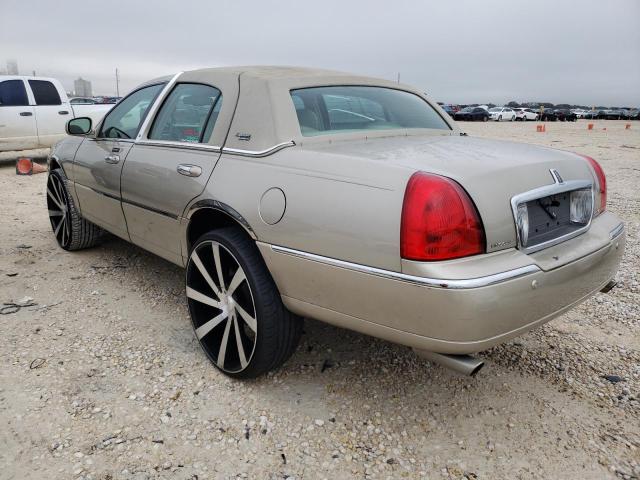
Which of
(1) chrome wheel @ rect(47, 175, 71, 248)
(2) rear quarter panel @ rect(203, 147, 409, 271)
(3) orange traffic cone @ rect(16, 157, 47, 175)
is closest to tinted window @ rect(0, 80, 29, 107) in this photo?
(3) orange traffic cone @ rect(16, 157, 47, 175)

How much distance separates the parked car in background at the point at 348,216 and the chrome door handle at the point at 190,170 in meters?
0.01

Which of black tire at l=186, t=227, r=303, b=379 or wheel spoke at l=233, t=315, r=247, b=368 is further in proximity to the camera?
wheel spoke at l=233, t=315, r=247, b=368

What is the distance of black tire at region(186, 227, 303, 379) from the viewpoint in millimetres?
2285

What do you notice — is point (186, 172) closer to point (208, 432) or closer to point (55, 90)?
point (208, 432)

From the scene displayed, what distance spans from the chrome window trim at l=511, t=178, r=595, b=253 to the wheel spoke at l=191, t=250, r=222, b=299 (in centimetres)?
151

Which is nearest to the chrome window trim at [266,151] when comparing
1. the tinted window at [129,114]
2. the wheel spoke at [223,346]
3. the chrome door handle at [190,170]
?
the chrome door handle at [190,170]

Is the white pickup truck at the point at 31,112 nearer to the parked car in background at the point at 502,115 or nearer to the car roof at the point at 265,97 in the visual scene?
the car roof at the point at 265,97

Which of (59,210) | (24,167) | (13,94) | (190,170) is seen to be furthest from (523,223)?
(13,94)

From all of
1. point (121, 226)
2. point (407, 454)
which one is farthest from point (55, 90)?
point (407, 454)

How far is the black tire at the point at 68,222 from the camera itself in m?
4.40

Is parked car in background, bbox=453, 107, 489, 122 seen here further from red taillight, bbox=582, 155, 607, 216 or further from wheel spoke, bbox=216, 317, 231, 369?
Answer: wheel spoke, bbox=216, 317, 231, 369

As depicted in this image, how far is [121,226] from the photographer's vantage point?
3.50 meters

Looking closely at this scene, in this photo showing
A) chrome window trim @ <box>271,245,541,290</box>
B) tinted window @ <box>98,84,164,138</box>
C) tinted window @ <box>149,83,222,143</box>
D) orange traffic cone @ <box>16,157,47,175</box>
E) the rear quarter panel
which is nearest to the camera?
chrome window trim @ <box>271,245,541,290</box>

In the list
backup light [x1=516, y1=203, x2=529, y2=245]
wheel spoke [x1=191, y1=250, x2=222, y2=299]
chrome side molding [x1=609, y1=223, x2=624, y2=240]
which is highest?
backup light [x1=516, y1=203, x2=529, y2=245]
